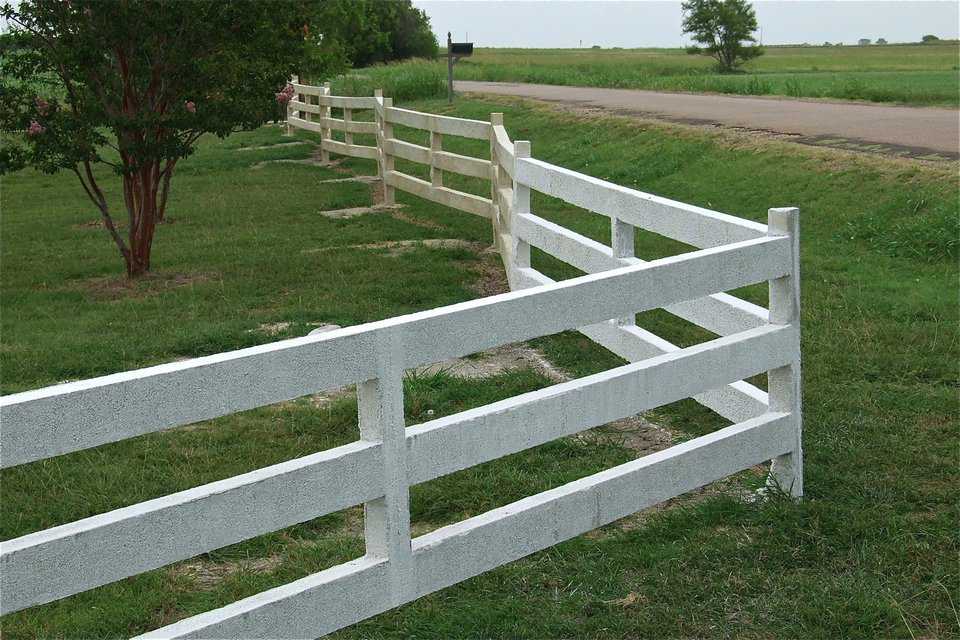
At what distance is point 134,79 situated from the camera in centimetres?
1138

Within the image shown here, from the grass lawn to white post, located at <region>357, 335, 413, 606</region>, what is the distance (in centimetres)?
57

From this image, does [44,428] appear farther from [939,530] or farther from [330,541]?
[939,530]

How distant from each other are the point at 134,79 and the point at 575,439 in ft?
24.0

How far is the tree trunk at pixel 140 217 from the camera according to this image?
11258mm

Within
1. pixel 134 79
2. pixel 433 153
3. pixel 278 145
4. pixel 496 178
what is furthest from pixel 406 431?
pixel 278 145

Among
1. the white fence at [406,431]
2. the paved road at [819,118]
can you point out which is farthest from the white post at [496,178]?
the white fence at [406,431]

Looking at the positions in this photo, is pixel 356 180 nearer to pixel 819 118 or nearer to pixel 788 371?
pixel 819 118

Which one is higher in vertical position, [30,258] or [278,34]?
[278,34]

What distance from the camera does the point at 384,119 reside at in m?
16.6

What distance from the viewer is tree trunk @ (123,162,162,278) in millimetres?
11258

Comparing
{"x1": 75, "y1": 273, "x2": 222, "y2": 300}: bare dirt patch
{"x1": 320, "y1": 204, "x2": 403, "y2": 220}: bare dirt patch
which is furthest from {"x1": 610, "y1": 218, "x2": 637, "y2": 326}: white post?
{"x1": 320, "y1": 204, "x2": 403, "y2": 220}: bare dirt patch

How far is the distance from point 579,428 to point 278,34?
907cm

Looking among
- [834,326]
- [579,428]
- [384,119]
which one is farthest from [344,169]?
[579,428]

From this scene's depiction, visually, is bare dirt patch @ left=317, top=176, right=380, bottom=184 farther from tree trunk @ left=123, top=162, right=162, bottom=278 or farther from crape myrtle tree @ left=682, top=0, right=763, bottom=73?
crape myrtle tree @ left=682, top=0, right=763, bottom=73
